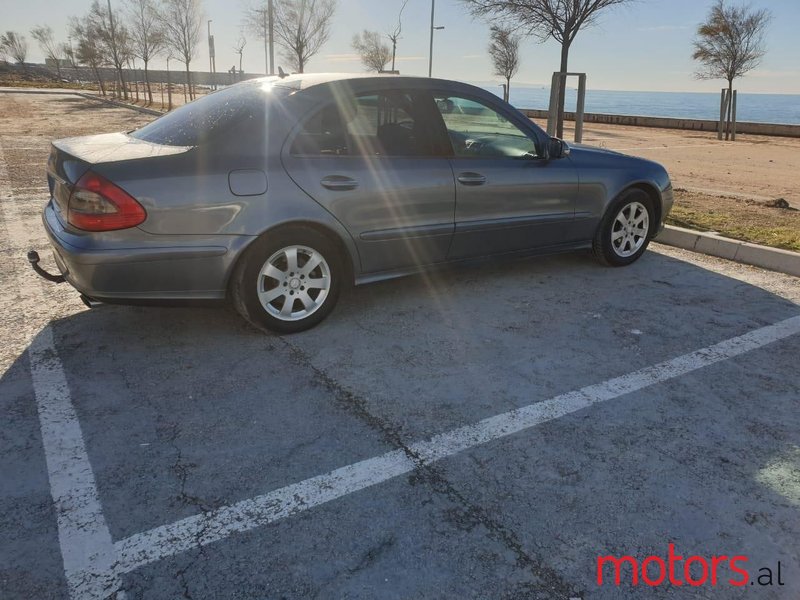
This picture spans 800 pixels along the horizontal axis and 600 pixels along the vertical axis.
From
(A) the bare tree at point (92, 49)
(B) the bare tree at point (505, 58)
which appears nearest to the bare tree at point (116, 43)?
(A) the bare tree at point (92, 49)

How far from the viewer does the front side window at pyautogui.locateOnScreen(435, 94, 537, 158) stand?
442 cm

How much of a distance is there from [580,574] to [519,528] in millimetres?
270

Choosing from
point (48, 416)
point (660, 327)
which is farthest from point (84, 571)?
point (660, 327)

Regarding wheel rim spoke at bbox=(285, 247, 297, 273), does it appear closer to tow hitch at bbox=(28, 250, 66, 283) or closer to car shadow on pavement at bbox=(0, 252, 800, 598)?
car shadow on pavement at bbox=(0, 252, 800, 598)

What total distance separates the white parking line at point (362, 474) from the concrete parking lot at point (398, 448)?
0.01 m

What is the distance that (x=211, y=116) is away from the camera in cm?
390

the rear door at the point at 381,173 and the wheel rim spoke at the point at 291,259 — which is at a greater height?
the rear door at the point at 381,173

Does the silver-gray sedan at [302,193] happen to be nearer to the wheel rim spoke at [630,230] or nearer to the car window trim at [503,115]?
the car window trim at [503,115]

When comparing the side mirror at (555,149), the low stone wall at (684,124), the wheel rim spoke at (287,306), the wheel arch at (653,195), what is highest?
the low stone wall at (684,124)

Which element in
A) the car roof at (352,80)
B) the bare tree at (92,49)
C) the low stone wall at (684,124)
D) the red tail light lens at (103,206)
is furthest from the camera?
the bare tree at (92,49)

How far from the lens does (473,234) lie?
14.7ft

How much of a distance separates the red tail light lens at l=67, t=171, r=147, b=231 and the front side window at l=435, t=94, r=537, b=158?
215 cm

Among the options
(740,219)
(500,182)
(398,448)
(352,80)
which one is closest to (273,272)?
(352,80)

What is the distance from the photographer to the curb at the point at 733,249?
220 inches
